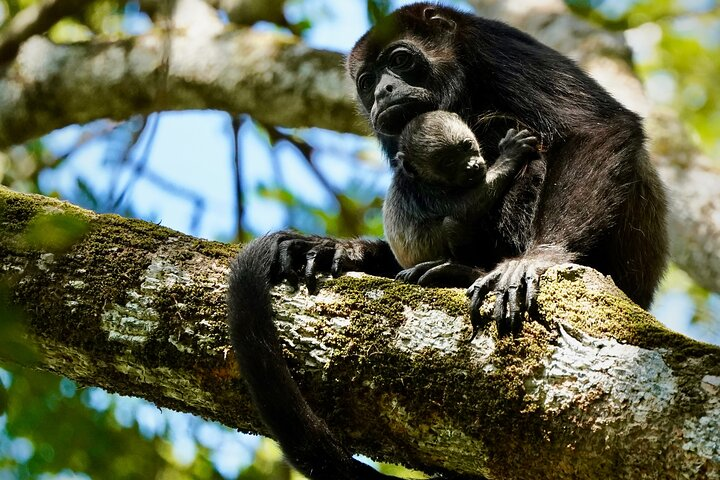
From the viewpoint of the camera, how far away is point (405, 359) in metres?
2.56

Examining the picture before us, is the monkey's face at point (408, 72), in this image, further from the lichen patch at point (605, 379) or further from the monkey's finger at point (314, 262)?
the lichen patch at point (605, 379)

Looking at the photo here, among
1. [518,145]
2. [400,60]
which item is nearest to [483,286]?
[518,145]

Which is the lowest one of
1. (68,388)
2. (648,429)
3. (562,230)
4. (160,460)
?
(160,460)

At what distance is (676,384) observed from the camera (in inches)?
89.6

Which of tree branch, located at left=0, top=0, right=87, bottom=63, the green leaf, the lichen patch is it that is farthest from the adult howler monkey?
tree branch, located at left=0, top=0, right=87, bottom=63

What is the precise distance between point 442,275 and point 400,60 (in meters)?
1.93

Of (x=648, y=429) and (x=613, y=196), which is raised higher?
(x=613, y=196)

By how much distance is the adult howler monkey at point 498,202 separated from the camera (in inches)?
103

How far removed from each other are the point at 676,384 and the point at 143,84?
16.9ft

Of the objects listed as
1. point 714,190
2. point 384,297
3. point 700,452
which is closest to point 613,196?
point 384,297

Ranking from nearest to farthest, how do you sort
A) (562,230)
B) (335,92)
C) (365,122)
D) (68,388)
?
(562,230) → (68,388) → (365,122) → (335,92)

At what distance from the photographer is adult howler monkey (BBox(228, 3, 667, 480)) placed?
2.62 metres

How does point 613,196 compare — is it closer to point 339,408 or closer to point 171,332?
point 339,408

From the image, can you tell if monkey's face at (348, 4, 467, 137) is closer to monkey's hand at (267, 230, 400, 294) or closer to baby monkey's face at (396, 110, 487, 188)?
baby monkey's face at (396, 110, 487, 188)
